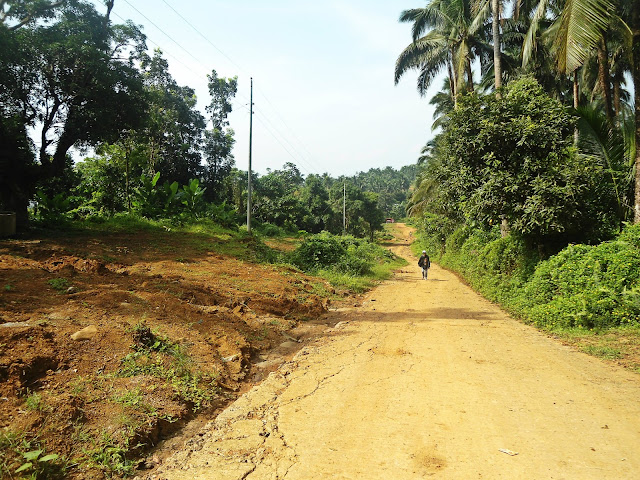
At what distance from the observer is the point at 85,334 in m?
4.93

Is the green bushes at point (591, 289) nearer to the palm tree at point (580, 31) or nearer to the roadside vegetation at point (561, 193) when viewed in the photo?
the roadside vegetation at point (561, 193)

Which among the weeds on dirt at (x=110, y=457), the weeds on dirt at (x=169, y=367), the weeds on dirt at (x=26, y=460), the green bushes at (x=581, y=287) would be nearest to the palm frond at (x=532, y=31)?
the green bushes at (x=581, y=287)

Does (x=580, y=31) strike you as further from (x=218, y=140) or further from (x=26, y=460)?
(x=218, y=140)

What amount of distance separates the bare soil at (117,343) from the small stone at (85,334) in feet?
0.20

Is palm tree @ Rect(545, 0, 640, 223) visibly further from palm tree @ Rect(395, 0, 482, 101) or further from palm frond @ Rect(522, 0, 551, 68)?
palm tree @ Rect(395, 0, 482, 101)

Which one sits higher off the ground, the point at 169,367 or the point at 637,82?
the point at 637,82

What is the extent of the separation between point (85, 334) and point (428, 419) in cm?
419

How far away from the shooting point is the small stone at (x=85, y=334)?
15.9ft

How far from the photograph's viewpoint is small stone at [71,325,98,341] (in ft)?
15.9

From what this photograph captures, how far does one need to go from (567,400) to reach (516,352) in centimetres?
197

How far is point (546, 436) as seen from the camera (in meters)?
3.45

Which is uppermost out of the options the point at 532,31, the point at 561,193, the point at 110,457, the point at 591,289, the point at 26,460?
the point at 532,31

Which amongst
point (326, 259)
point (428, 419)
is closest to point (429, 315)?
point (428, 419)

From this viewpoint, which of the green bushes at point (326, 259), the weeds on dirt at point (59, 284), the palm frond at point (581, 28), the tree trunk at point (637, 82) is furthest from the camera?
the green bushes at point (326, 259)
